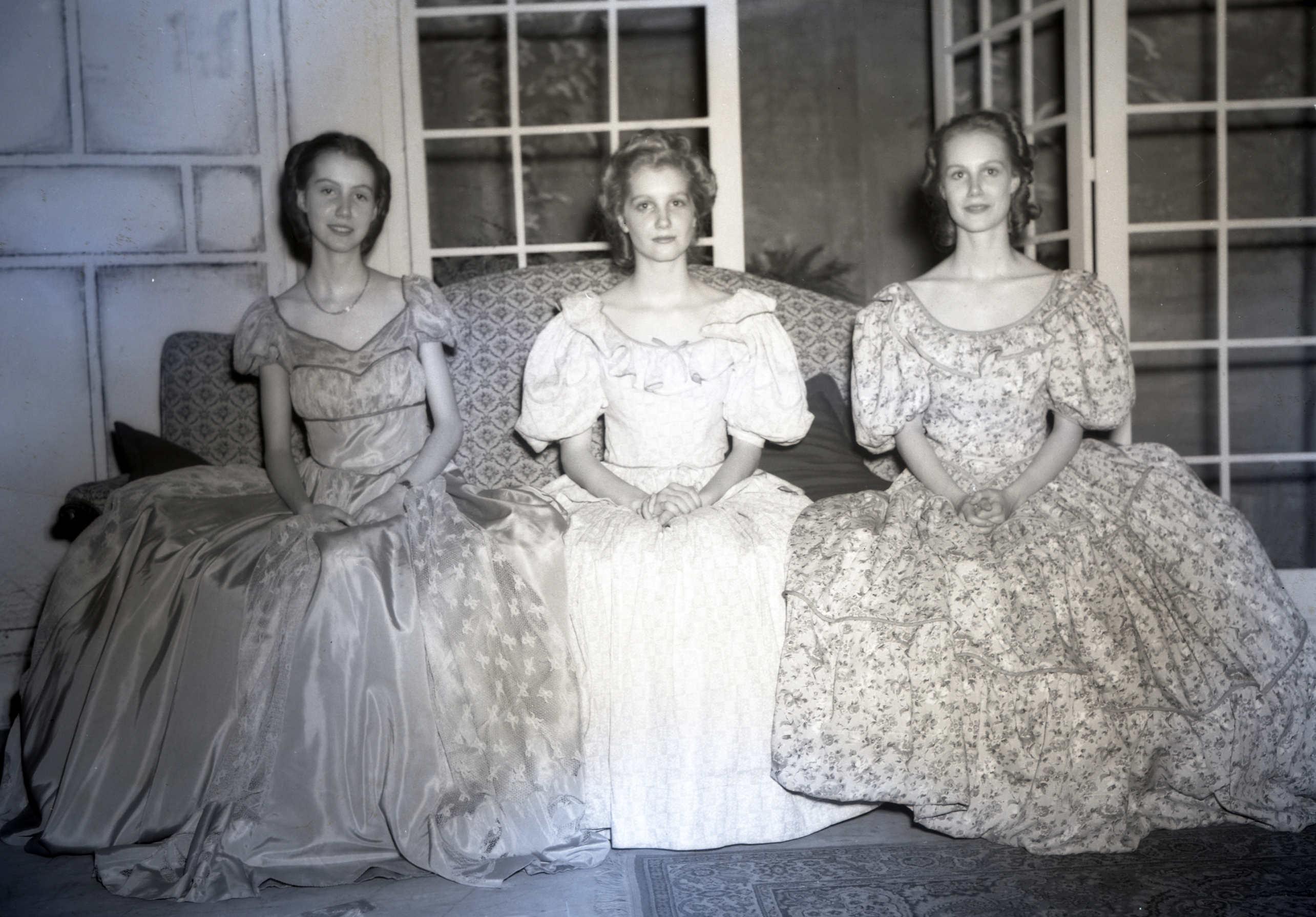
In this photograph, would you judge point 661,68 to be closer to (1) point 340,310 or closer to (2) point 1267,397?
(2) point 1267,397

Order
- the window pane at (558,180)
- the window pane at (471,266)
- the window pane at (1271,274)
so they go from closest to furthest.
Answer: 1. the window pane at (1271,274)
2. the window pane at (471,266)
3. the window pane at (558,180)

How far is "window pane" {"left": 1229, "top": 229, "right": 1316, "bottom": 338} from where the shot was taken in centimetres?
466

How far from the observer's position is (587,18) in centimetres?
639

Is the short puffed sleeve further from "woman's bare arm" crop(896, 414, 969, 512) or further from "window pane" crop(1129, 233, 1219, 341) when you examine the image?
"window pane" crop(1129, 233, 1219, 341)

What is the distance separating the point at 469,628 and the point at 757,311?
1112 mm

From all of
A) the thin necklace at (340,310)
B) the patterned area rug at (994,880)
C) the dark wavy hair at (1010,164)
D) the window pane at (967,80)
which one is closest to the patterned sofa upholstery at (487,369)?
the thin necklace at (340,310)

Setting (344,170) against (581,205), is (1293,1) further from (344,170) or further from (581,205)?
(344,170)

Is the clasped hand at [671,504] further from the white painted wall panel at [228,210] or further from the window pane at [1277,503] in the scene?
the window pane at [1277,503]

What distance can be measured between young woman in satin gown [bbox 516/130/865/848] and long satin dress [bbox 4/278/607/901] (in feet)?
0.38

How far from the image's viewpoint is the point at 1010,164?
2.58 meters

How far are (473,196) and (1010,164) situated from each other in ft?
13.9

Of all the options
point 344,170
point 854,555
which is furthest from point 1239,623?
point 344,170

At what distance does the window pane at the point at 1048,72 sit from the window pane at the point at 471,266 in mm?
2889

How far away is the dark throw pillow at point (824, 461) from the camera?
2.79 meters
